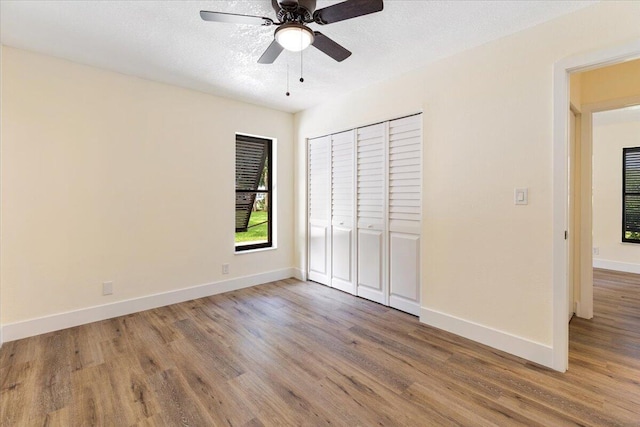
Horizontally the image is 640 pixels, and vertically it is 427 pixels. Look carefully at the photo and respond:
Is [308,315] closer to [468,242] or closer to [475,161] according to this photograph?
[468,242]

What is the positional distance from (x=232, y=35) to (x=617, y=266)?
6.71 m

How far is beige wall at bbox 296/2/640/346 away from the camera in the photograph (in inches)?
85.7

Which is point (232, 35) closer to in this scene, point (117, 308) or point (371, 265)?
point (371, 265)

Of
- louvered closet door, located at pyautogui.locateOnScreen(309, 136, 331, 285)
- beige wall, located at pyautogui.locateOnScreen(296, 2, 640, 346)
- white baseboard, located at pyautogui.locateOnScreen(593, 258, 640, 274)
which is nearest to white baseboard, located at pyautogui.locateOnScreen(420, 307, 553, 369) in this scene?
beige wall, located at pyautogui.locateOnScreen(296, 2, 640, 346)

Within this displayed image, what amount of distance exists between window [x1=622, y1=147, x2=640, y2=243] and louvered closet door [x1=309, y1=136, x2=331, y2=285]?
511 centimetres

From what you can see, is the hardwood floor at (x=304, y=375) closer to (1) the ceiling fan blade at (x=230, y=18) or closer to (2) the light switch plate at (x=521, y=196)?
(2) the light switch plate at (x=521, y=196)

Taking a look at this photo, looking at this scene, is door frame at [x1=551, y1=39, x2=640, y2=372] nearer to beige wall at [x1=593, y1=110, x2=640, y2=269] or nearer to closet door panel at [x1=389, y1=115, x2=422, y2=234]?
closet door panel at [x1=389, y1=115, x2=422, y2=234]

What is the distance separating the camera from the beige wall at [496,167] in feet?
7.14

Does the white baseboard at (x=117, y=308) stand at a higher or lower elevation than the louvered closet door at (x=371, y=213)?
lower

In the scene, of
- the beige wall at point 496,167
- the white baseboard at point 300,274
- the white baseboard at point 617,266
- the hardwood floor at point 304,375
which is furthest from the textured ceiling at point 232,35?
the white baseboard at point 617,266

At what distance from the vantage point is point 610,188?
522 centimetres

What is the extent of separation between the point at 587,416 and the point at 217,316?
9.65ft

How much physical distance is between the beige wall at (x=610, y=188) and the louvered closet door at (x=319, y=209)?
15.2 feet

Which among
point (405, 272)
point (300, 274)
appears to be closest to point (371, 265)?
point (405, 272)
